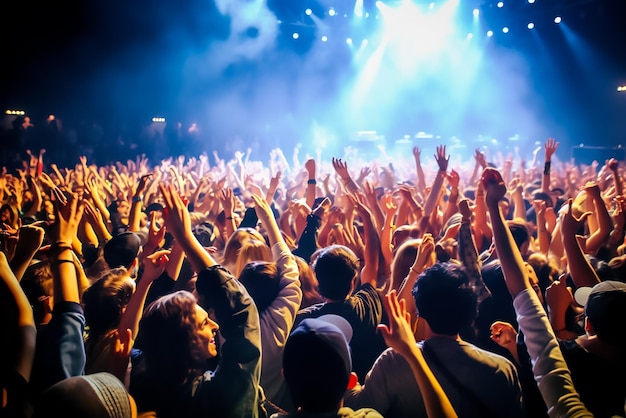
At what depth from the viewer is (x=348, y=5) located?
52.0 ft

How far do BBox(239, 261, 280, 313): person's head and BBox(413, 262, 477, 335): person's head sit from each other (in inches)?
29.9

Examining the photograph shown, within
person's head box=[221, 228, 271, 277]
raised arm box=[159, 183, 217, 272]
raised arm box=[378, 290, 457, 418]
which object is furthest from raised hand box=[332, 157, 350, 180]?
raised arm box=[378, 290, 457, 418]

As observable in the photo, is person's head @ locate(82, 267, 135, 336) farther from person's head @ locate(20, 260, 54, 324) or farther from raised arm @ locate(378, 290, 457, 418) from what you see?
raised arm @ locate(378, 290, 457, 418)

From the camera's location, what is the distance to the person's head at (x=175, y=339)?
160 centimetres

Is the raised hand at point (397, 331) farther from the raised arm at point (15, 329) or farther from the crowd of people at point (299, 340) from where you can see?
the raised arm at point (15, 329)

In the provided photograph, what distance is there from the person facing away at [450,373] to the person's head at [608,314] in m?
0.37

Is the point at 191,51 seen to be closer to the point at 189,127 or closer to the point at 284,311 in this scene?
the point at 189,127

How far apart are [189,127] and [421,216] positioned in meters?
13.9

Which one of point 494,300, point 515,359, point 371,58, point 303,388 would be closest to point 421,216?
point 494,300

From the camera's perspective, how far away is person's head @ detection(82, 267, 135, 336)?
1.97 metres

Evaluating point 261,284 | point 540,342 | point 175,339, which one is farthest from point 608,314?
point 175,339

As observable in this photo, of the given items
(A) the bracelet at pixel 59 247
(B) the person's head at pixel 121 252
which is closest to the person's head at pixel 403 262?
(B) the person's head at pixel 121 252

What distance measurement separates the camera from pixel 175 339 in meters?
1.62

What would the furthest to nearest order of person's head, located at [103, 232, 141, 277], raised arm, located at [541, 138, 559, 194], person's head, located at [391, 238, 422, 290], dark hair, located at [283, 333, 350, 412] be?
raised arm, located at [541, 138, 559, 194], person's head, located at [103, 232, 141, 277], person's head, located at [391, 238, 422, 290], dark hair, located at [283, 333, 350, 412]
